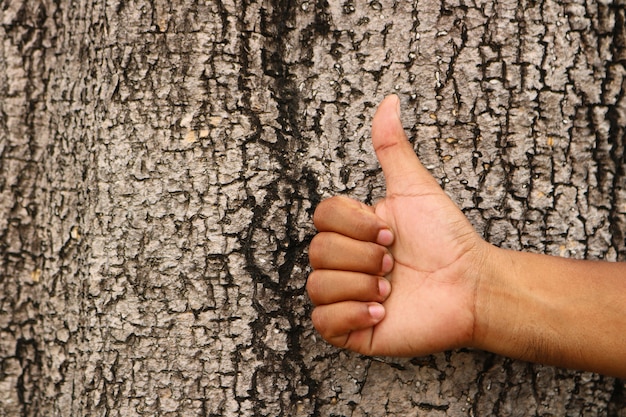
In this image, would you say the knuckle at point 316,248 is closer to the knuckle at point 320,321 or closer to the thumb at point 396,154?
the knuckle at point 320,321

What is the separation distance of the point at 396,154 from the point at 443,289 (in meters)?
Result: 0.42

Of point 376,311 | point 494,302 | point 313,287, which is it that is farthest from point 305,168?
point 494,302

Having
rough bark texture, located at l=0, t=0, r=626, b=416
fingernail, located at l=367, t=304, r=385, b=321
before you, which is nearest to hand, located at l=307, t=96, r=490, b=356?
fingernail, located at l=367, t=304, r=385, b=321

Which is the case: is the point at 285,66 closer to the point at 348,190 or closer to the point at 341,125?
the point at 341,125

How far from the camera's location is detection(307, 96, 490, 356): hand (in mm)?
1713

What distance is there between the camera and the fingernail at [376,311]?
5.59 ft

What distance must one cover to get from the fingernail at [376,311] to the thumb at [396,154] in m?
0.34

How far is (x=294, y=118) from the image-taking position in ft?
6.21

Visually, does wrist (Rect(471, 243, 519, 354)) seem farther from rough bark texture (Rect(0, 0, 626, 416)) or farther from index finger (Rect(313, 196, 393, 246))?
index finger (Rect(313, 196, 393, 246))

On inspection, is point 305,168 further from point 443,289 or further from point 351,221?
point 443,289

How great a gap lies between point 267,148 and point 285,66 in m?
0.28

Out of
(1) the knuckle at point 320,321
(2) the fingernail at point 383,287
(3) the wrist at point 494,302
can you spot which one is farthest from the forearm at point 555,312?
(1) the knuckle at point 320,321

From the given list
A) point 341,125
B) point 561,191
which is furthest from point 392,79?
point 561,191

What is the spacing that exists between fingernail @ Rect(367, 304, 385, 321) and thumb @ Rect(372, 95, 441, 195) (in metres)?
0.34
